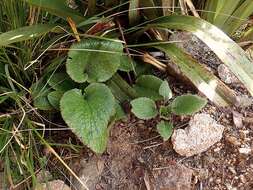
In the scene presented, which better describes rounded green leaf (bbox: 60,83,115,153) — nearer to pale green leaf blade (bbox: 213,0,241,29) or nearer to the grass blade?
the grass blade

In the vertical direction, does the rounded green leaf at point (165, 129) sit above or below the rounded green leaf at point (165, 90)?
below

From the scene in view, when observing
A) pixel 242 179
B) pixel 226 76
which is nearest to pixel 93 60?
pixel 226 76

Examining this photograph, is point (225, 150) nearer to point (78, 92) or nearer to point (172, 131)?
point (172, 131)

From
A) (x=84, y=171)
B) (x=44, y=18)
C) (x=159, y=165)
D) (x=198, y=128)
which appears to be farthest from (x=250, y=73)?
(x=44, y=18)

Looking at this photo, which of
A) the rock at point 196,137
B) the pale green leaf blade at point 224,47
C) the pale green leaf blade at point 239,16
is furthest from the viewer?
the pale green leaf blade at point 239,16

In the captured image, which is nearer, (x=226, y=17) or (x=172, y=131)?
(x=172, y=131)

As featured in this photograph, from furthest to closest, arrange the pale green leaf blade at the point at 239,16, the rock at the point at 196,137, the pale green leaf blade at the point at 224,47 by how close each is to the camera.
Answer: the pale green leaf blade at the point at 239,16 < the rock at the point at 196,137 < the pale green leaf blade at the point at 224,47

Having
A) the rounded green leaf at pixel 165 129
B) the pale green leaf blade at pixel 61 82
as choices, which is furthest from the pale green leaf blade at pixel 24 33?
the rounded green leaf at pixel 165 129

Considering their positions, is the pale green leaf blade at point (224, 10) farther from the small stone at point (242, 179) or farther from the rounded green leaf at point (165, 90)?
the small stone at point (242, 179)
